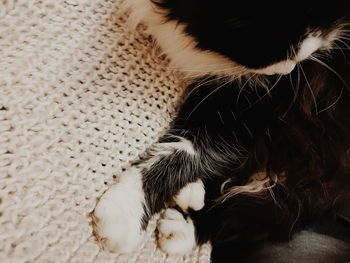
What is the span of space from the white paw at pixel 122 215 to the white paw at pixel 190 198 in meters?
0.11

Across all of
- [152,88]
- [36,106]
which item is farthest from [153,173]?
[36,106]

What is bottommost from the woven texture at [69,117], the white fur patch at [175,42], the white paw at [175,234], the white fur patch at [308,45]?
the white paw at [175,234]

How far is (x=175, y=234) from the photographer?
0.84 m

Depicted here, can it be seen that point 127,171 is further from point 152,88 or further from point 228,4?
point 228,4

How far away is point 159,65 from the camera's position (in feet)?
2.95

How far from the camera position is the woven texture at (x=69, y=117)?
2.05 ft

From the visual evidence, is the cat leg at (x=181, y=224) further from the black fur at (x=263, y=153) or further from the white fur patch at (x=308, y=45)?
the white fur patch at (x=308, y=45)

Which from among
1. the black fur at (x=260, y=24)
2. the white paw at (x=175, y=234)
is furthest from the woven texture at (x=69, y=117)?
the black fur at (x=260, y=24)

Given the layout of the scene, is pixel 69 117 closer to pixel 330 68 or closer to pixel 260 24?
pixel 260 24

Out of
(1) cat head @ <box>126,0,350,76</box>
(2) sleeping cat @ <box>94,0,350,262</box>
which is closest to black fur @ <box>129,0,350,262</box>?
(2) sleeping cat @ <box>94,0,350,262</box>

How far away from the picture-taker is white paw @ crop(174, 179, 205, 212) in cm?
92

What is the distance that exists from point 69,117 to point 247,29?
0.36 metres

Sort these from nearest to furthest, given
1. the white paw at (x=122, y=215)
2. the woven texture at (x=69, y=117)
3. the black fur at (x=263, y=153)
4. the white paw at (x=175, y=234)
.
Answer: the woven texture at (x=69, y=117) < the white paw at (x=122, y=215) < the white paw at (x=175, y=234) < the black fur at (x=263, y=153)

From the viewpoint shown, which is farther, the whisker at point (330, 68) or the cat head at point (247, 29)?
the whisker at point (330, 68)
